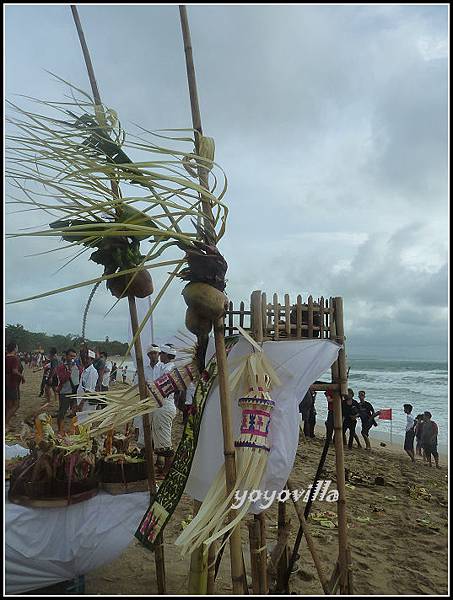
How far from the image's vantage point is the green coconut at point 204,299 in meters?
2.03

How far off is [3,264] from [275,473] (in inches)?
65.7

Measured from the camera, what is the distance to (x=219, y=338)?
2102 mm

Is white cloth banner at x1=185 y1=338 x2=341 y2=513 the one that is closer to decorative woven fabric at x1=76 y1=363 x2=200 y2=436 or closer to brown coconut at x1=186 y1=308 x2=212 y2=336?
decorative woven fabric at x1=76 y1=363 x2=200 y2=436

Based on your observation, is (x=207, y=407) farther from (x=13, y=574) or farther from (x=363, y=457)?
(x=363, y=457)

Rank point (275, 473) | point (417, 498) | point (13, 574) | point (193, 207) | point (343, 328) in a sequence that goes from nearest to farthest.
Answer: point (193, 207)
point (275, 473)
point (343, 328)
point (13, 574)
point (417, 498)

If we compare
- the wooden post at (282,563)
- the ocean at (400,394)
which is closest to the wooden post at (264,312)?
the wooden post at (282,563)

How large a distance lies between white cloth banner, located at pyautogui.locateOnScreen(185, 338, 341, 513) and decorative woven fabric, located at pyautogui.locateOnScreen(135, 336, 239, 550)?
1.4 inches

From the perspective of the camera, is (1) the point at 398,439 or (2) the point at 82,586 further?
(1) the point at 398,439

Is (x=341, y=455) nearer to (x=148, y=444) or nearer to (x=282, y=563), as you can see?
(x=282, y=563)

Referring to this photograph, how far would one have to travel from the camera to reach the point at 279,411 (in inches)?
91.6

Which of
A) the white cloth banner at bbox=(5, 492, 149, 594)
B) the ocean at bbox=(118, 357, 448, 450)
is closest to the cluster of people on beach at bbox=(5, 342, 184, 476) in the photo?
the white cloth banner at bbox=(5, 492, 149, 594)

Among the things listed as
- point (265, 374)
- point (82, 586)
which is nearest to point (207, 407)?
point (265, 374)

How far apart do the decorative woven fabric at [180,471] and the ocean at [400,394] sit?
14803 mm

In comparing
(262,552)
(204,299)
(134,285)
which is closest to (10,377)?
(134,285)
